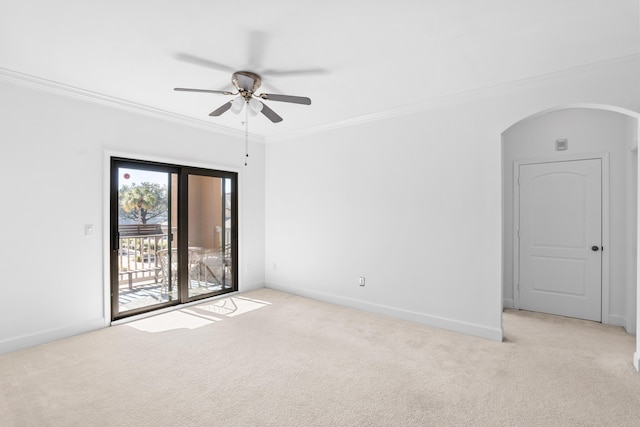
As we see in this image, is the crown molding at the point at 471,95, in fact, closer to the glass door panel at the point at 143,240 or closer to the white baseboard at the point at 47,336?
the glass door panel at the point at 143,240

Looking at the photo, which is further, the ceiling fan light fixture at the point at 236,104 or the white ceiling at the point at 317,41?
the ceiling fan light fixture at the point at 236,104

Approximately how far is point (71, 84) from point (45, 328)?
251 cm

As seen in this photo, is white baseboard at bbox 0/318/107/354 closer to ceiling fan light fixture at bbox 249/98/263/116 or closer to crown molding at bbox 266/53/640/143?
ceiling fan light fixture at bbox 249/98/263/116

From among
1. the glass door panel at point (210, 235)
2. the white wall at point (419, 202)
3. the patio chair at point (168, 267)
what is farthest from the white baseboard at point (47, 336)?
the white wall at point (419, 202)

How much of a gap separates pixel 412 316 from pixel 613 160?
116 inches

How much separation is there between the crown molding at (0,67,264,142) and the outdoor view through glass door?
2.06 ft

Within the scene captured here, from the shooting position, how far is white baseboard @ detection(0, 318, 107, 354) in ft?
10.3

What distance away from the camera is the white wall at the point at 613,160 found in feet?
11.9

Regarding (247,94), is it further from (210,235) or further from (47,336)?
(47,336)

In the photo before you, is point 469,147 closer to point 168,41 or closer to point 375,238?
point 375,238

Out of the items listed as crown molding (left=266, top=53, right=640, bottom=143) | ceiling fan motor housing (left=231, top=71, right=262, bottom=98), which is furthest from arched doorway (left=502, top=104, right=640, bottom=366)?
ceiling fan motor housing (left=231, top=71, right=262, bottom=98)

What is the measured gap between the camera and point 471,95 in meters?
3.59

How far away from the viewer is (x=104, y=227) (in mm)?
3801

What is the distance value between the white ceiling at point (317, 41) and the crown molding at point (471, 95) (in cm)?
8
